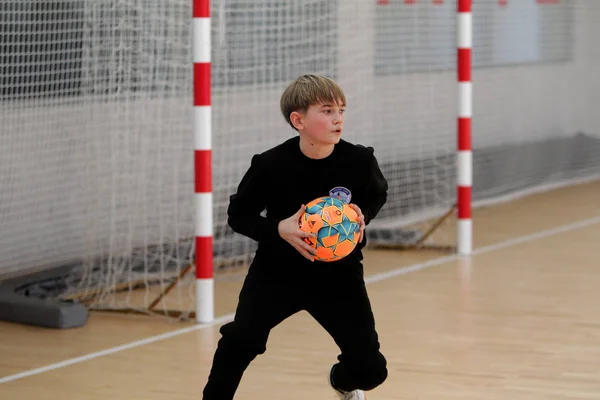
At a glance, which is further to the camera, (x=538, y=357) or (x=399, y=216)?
(x=399, y=216)

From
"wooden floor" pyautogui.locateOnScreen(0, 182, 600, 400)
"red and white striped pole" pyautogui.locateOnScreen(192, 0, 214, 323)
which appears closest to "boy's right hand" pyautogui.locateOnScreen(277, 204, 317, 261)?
"wooden floor" pyautogui.locateOnScreen(0, 182, 600, 400)

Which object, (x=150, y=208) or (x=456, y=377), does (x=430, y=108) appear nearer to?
(x=150, y=208)

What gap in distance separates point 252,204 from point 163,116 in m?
2.59

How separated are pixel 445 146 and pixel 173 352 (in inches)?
157

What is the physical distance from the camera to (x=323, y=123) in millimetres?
2998

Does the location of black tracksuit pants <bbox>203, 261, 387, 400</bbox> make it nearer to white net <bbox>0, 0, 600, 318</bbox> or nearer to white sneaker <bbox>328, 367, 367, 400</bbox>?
white sneaker <bbox>328, 367, 367, 400</bbox>

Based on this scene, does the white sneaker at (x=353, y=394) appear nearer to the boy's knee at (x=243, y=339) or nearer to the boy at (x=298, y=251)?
the boy at (x=298, y=251)

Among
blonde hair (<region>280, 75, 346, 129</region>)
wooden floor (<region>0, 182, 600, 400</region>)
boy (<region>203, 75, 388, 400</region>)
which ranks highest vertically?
blonde hair (<region>280, 75, 346, 129</region>)

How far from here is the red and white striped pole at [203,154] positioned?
4.62m

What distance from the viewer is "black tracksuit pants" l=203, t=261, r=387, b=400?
3066 mm

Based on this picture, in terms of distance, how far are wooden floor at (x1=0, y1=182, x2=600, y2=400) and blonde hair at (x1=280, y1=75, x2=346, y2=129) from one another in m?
1.06

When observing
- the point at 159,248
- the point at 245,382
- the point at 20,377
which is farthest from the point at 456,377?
the point at 159,248

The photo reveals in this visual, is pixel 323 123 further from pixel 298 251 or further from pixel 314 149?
pixel 298 251

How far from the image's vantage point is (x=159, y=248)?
546 centimetres
